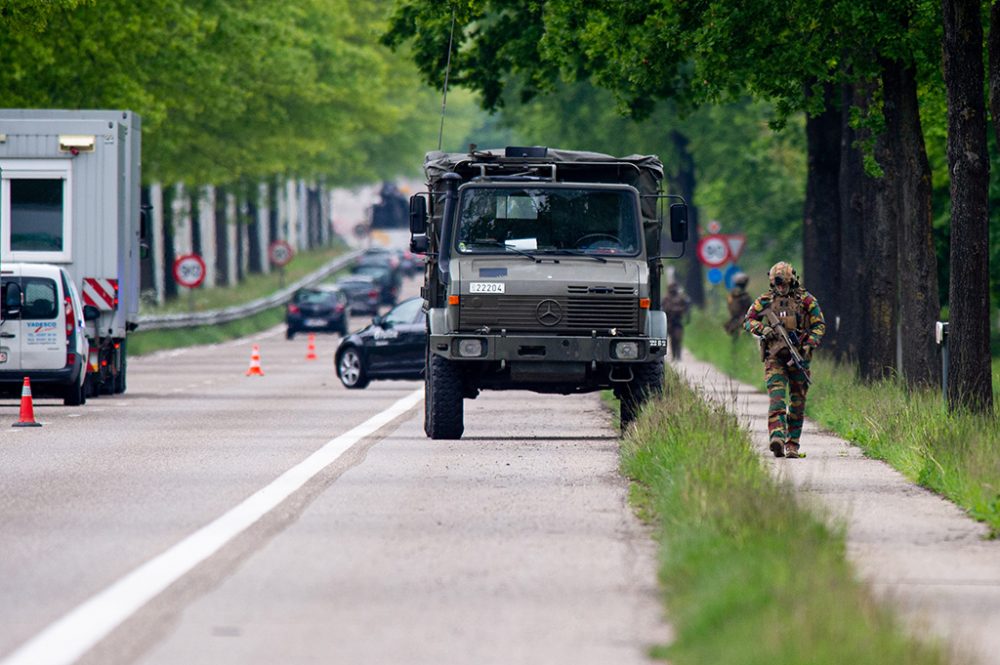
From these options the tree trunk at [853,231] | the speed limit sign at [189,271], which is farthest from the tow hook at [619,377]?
the speed limit sign at [189,271]

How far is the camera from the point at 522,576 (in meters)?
10.6

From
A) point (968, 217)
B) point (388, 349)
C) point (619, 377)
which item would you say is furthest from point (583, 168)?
point (388, 349)

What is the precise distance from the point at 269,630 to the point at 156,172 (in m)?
42.3

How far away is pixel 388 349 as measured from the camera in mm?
33250

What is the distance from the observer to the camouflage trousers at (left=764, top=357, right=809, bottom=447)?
18.5 metres

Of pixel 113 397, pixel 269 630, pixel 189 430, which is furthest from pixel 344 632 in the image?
pixel 113 397

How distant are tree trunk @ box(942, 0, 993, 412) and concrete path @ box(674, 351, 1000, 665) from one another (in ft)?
4.18

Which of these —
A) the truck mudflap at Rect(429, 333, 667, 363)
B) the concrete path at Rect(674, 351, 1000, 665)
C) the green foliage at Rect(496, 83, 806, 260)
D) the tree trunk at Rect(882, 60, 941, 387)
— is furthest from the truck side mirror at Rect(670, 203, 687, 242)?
the green foliage at Rect(496, 83, 806, 260)

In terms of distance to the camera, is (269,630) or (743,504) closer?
(269,630)

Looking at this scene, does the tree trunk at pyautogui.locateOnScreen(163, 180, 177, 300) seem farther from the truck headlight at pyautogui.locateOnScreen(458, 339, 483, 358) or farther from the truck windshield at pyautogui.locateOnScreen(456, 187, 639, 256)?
the truck headlight at pyautogui.locateOnScreen(458, 339, 483, 358)

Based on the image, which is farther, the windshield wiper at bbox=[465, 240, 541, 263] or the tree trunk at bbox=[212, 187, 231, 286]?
the tree trunk at bbox=[212, 187, 231, 286]

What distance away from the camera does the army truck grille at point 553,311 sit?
19.9 metres

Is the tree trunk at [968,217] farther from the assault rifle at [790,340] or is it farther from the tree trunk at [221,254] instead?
the tree trunk at [221,254]

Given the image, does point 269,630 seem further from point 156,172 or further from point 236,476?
point 156,172
